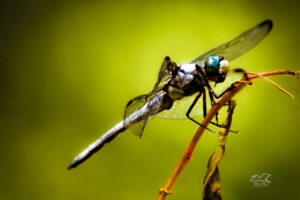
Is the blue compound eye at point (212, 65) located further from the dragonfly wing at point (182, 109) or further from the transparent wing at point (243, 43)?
the dragonfly wing at point (182, 109)

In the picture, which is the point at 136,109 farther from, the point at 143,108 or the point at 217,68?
the point at 217,68

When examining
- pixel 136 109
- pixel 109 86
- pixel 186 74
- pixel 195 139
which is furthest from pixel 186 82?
pixel 109 86

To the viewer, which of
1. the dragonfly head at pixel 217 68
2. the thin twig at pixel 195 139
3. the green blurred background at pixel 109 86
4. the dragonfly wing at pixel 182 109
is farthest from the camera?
the green blurred background at pixel 109 86

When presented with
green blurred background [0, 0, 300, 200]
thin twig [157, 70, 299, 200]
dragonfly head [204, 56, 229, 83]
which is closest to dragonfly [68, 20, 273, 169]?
dragonfly head [204, 56, 229, 83]

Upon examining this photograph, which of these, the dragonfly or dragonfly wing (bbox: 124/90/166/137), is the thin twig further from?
dragonfly wing (bbox: 124/90/166/137)

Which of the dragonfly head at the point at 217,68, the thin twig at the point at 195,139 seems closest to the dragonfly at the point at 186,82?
the dragonfly head at the point at 217,68

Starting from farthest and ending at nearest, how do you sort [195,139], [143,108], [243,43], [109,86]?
1. [109,86]
2. [143,108]
3. [243,43]
4. [195,139]
